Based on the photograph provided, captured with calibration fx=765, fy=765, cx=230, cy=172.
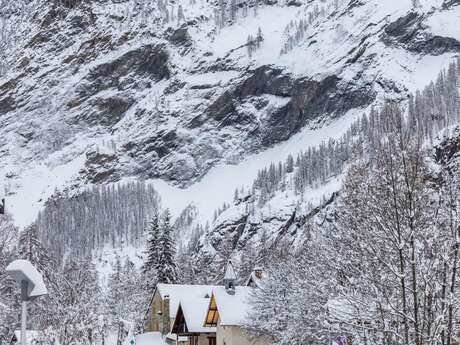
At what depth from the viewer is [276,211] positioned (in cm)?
16962

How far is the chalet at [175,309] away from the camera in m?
55.8

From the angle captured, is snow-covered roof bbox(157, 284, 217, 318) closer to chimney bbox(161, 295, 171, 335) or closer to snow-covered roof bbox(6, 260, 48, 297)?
chimney bbox(161, 295, 171, 335)

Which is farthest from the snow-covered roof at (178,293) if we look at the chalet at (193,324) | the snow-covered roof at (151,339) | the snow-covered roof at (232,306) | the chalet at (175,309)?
the snow-covered roof at (232,306)

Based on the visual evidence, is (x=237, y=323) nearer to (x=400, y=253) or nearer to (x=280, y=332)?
(x=280, y=332)

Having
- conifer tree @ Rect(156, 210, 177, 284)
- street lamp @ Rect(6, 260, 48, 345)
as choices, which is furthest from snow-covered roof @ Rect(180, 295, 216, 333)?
street lamp @ Rect(6, 260, 48, 345)

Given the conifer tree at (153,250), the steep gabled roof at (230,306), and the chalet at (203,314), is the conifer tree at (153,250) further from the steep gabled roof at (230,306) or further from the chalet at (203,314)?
the steep gabled roof at (230,306)

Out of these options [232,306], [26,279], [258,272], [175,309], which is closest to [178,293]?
[175,309]

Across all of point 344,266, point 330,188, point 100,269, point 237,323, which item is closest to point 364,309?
point 344,266

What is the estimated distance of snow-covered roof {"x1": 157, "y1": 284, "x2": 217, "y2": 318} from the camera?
6136 centimetres

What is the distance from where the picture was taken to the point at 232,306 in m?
53.8

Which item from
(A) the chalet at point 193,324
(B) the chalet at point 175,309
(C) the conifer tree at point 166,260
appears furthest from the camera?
(C) the conifer tree at point 166,260

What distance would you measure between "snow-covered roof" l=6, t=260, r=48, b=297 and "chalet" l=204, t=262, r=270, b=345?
4071 centimetres

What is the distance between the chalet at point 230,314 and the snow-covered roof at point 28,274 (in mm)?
40713

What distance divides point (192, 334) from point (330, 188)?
373 feet
